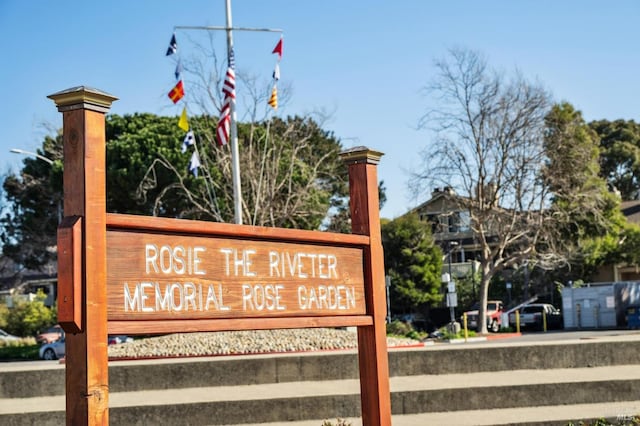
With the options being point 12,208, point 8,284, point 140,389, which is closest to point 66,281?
point 140,389

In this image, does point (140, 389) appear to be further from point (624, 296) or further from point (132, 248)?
point (624, 296)

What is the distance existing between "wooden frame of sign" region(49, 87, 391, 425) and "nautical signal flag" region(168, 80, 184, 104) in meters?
16.8

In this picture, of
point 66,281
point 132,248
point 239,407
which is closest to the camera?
point 66,281

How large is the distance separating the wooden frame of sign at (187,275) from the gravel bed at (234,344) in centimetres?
880

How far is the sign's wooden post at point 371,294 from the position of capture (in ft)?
20.5

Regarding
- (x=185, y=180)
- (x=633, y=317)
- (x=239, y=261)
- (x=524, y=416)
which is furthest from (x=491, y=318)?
(x=239, y=261)

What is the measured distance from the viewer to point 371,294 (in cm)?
635

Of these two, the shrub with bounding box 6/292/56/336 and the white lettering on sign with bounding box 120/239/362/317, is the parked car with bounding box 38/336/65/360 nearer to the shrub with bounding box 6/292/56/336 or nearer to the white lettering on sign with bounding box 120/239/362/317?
the shrub with bounding box 6/292/56/336

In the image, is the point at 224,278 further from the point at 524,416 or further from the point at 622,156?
the point at 622,156

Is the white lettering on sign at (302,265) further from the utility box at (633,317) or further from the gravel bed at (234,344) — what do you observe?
the utility box at (633,317)

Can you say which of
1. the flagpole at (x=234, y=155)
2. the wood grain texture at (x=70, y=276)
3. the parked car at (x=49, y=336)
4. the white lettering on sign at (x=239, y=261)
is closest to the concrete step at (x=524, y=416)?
the white lettering on sign at (x=239, y=261)

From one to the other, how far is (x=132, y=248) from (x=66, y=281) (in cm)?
49

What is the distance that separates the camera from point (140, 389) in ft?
32.0

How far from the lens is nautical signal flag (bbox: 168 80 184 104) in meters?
22.7
